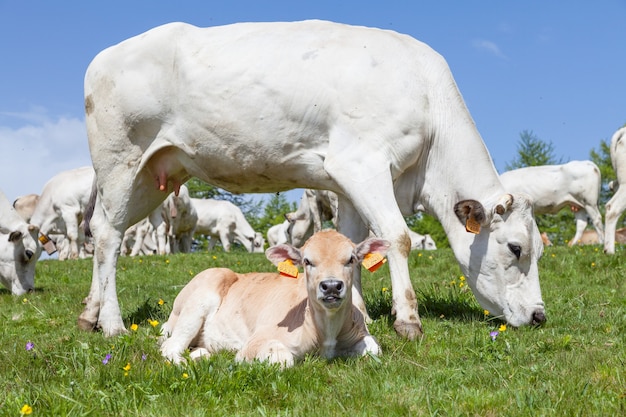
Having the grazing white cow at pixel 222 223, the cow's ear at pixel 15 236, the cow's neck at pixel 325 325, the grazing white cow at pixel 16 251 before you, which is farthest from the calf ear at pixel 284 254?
the grazing white cow at pixel 222 223

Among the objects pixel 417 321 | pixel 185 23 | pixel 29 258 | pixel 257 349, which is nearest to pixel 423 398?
pixel 257 349

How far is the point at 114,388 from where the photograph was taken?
4.65m

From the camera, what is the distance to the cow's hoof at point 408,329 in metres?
6.38

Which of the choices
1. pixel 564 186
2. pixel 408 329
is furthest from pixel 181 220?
pixel 408 329

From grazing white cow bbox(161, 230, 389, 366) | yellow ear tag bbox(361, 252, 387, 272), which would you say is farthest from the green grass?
yellow ear tag bbox(361, 252, 387, 272)

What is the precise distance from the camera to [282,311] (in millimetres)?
6074

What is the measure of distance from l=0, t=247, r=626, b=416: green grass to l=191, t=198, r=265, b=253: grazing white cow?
1153 inches

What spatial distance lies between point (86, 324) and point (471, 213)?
14.0 ft

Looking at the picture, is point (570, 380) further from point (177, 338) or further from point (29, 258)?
point (29, 258)

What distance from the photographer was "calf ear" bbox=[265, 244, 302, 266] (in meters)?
5.69

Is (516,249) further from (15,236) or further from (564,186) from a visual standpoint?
(564,186)

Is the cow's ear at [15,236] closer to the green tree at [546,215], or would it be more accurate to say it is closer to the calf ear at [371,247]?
the calf ear at [371,247]

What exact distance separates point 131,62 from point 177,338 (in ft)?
10.9

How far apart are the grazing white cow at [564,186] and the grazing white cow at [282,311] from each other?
795 inches
